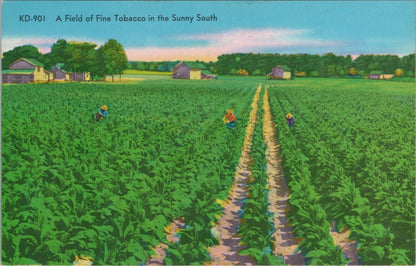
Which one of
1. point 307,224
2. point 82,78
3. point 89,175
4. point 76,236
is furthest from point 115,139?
point 82,78

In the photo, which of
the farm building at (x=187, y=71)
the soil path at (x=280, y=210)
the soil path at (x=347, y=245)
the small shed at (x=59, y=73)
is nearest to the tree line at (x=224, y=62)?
the small shed at (x=59, y=73)

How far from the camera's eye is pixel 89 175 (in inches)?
296

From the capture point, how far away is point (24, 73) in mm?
52281

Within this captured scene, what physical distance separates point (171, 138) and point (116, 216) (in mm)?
6846

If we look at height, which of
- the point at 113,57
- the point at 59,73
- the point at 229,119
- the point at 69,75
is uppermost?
the point at 113,57

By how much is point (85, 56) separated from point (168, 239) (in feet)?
158

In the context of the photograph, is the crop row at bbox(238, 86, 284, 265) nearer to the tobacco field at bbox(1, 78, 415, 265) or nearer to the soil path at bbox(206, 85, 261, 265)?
the tobacco field at bbox(1, 78, 415, 265)

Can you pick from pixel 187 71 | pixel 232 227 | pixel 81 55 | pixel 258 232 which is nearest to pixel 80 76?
pixel 81 55

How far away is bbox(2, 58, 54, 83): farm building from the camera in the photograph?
4918 cm

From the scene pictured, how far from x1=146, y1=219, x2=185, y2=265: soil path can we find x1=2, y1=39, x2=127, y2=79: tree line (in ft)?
130

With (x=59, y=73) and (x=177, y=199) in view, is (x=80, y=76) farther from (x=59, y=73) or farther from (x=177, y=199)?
(x=177, y=199)

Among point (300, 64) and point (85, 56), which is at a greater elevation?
point (85, 56)

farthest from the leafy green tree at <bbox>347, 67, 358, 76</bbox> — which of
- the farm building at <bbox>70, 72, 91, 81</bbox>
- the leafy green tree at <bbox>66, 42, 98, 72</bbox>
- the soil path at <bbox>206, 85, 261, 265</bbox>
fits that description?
the farm building at <bbox>70, 72, 91, 81</bbox>

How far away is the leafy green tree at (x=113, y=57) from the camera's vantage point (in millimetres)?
44072
